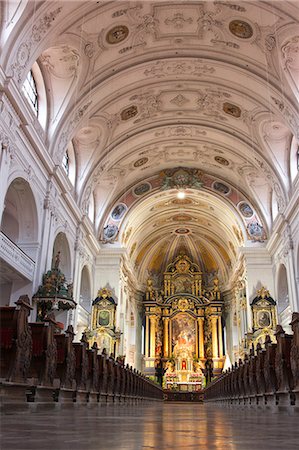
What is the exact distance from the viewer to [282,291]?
2033cm

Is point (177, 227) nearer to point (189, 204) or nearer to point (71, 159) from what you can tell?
point (189, 204)

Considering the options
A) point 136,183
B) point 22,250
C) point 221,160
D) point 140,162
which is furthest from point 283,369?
point 136,183

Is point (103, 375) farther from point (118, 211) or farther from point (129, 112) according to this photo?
point (118, 211)

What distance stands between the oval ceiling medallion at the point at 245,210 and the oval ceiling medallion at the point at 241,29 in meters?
9.63

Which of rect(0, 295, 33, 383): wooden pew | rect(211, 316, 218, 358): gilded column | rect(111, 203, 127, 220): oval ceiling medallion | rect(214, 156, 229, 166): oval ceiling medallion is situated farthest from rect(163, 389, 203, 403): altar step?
rect(0, 295, 33, 383): wooden pew

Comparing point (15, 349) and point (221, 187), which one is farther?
point (221, 187)

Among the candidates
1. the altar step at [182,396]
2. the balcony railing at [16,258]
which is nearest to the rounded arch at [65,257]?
the balcony railing at [16,258]

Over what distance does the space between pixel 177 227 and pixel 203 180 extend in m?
6.59

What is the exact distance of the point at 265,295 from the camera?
1992cm

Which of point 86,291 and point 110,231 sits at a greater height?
point 110,231

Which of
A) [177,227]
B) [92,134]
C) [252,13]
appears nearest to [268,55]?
[252,13]

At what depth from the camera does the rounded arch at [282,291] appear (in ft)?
64.7

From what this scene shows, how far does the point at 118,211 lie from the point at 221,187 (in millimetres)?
5230

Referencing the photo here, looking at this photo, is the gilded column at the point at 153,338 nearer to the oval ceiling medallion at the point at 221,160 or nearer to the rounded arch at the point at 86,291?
the rounded arch at the point at 86,291
